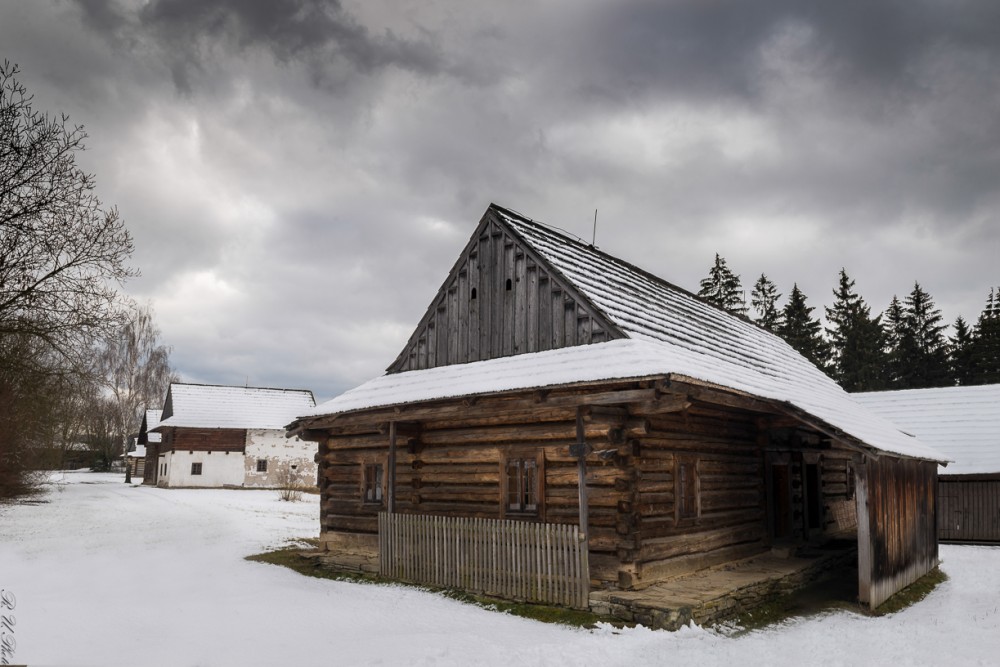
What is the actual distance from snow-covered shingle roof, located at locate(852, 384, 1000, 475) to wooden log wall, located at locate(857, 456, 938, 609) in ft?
25.3

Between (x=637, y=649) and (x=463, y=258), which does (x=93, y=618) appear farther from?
(x=463, y=258)

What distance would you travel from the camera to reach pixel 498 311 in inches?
594

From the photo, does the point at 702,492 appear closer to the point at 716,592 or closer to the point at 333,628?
the point at 716,592

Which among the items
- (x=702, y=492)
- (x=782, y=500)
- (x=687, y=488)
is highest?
(x=687, y=488)

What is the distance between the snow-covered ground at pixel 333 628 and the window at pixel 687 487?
2.63m

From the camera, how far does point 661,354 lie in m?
11.8

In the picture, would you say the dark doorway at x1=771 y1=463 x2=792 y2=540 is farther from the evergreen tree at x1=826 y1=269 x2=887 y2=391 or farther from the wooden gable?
the evergreen tree at x1=826 y1=269 x2=887 y2=391

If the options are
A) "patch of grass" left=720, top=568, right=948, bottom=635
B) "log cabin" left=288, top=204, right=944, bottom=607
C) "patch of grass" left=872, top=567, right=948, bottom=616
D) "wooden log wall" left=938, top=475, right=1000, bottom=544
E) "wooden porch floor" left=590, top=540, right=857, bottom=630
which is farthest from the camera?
"wooden log wall" left=938, top=475, right=1000, bottom=544

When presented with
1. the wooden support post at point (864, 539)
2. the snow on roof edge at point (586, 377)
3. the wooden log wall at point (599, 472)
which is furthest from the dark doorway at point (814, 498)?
the wooden support post at point (864, 539)

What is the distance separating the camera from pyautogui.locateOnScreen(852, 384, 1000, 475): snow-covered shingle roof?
2333 centimetres

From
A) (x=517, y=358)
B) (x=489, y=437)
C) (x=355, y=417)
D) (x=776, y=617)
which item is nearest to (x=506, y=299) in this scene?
(x=517, y=358)

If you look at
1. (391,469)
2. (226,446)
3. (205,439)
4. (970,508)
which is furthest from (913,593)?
(205,439)

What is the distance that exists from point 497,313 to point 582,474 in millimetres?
4758

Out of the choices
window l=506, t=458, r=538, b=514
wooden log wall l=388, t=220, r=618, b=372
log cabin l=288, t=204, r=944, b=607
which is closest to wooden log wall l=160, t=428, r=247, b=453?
log cabin l=288, t=204, r=944, b=607
